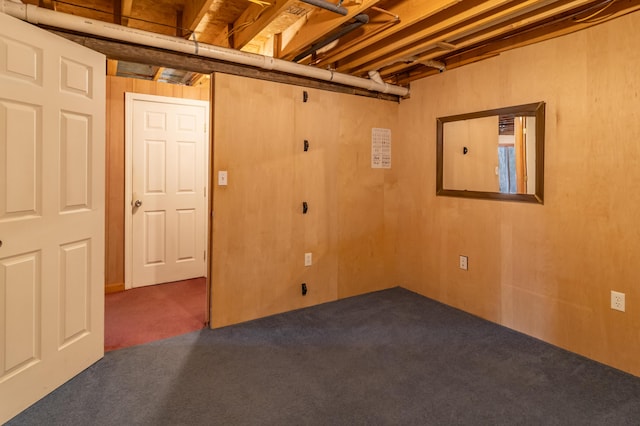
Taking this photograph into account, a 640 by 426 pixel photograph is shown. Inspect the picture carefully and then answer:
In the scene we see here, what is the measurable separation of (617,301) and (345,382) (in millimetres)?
1860

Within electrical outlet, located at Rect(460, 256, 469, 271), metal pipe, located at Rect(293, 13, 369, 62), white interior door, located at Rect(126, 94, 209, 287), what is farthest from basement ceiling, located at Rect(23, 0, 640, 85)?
electrical outlet, located at Rect(460, 256, 469, 271)

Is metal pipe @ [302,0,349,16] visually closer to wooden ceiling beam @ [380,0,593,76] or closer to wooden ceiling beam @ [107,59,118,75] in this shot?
wooden ceiling beam @ [380,0,593,76]

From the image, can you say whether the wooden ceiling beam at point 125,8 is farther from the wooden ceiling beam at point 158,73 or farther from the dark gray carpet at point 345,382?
the dark gray carpet at point 345,382

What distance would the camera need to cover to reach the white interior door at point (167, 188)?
157 inches

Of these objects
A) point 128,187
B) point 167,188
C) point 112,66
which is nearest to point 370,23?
point 112,66

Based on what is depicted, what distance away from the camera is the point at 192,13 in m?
2.48

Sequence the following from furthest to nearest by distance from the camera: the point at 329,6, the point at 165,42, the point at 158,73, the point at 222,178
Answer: the point at 158,73, the point at 222,178, the point at 165,42, the point at 329,6

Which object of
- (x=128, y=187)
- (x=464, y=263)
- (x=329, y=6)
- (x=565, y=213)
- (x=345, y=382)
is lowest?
(x=345, y=382)

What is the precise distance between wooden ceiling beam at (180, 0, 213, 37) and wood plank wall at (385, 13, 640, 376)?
2.24 m

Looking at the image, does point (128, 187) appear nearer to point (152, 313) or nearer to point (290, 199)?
point (152, 313)

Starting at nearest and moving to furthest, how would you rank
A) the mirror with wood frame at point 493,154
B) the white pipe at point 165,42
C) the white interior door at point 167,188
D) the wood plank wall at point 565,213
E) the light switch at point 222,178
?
the white pipe at point 165,42 → the wood plank wall at point 565,213 → the mirror with wood frame at point 493,154 → the light switch at point 222,178 → the white interior door at point 167,188

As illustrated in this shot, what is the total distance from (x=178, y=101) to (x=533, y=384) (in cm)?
417

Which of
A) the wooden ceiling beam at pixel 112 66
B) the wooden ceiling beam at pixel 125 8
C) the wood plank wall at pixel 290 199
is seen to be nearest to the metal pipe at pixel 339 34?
the wood plank wall at pixel 290 199

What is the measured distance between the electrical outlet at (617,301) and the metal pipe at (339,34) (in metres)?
2.44
